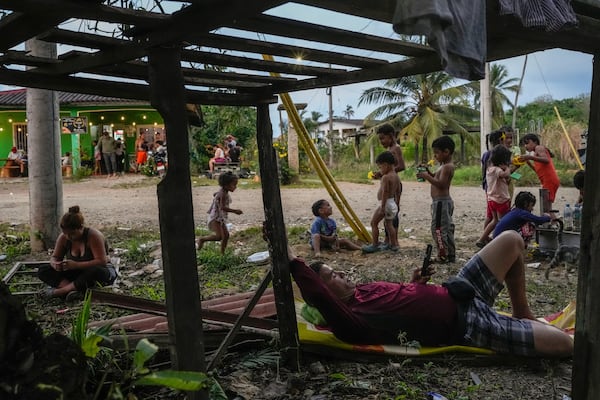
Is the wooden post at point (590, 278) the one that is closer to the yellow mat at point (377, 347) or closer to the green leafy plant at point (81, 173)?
the yellow mat at point (377, 347)

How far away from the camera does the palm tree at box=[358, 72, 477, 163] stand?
23969mm

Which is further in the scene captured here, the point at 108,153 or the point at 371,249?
the point at 108,153

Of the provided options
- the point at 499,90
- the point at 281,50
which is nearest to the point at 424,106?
the point at 499,90

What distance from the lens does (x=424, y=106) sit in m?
24.8

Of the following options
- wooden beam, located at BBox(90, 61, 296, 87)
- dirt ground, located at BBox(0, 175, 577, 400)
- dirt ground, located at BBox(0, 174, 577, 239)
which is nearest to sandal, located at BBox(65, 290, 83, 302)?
dirt ground, located at BBox(0, 175, 577, 400)

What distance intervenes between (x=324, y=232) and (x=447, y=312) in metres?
3.81

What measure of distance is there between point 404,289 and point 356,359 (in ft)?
1.93

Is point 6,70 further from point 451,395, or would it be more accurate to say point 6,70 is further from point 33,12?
point 451,395

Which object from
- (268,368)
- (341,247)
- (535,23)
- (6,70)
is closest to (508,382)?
(268,368)

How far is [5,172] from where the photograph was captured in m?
20.9

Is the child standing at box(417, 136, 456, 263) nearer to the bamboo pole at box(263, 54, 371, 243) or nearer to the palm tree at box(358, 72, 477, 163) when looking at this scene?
the bamboo pole at box(263, 54, 371, 243)

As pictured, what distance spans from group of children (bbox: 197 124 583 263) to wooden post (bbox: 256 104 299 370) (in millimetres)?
3404

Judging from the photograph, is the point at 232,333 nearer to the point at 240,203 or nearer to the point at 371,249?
the point at 371,249

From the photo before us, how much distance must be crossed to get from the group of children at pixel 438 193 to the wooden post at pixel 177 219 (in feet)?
14.7
